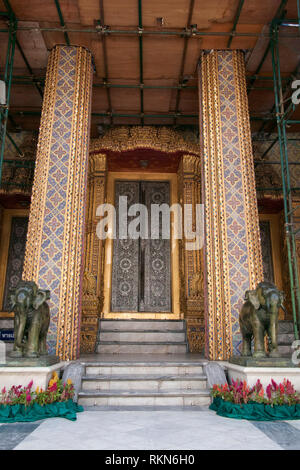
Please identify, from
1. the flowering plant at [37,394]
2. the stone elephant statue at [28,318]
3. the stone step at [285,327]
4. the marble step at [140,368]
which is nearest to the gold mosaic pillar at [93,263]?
the marble step at [140,368]

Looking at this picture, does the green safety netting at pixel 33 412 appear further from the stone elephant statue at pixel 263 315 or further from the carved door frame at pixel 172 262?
the carved door frame at pixel 172 262

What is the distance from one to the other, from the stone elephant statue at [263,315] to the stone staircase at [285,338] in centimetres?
325

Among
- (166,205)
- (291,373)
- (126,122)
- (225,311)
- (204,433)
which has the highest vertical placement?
(126,122)

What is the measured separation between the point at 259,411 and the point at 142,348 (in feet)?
13.2

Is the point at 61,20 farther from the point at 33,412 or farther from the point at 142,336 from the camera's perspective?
the point at 33,412

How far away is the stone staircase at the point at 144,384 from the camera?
4.45 metres

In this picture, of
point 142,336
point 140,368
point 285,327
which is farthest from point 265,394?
point 285,327

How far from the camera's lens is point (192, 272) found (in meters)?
8.76

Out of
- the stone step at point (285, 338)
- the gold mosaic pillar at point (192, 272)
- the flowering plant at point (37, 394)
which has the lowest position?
the flowering plant at point (37, 394)

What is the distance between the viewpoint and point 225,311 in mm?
5785
